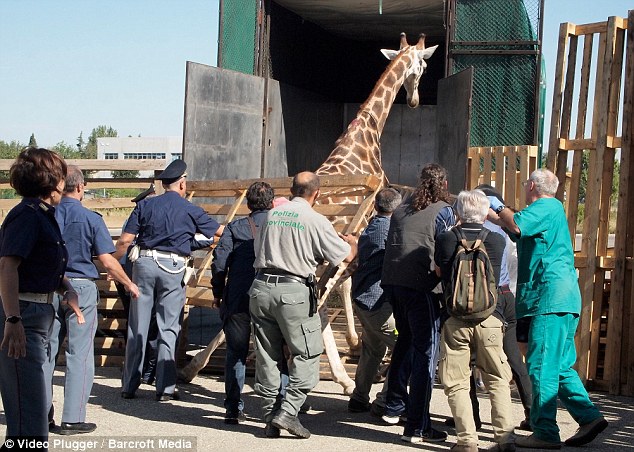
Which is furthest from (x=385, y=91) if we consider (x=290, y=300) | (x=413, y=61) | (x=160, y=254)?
(x=290, y=300)

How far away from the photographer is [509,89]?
41.7 feet

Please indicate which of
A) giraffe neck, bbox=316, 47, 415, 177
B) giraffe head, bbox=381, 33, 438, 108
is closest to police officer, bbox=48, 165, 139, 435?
giraffe neck, bbox=316, 47, 415, 177

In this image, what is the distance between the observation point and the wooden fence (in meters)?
8.50

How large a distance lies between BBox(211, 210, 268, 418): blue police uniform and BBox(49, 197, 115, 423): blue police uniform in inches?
36.5

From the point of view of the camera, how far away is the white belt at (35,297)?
4.98 meters

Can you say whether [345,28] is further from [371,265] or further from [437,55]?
[371,265]

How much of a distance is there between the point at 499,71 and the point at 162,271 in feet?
21.8

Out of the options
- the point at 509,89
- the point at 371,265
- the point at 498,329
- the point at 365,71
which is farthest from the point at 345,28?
the point at 498,329

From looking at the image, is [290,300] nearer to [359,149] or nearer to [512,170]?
[512,170]

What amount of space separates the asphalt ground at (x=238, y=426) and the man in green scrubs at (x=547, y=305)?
0.27 m

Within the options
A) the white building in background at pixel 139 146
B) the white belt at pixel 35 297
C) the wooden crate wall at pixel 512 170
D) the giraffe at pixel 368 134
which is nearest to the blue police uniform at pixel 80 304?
the white belt at pixel 35 297

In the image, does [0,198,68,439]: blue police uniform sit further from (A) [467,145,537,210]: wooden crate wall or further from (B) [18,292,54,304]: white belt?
(A) [467,145,537,210]: wooden crate wall

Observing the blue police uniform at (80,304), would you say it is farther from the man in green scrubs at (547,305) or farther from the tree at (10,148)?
the tree at (10,148)

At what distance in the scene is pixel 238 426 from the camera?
7.10 metres
